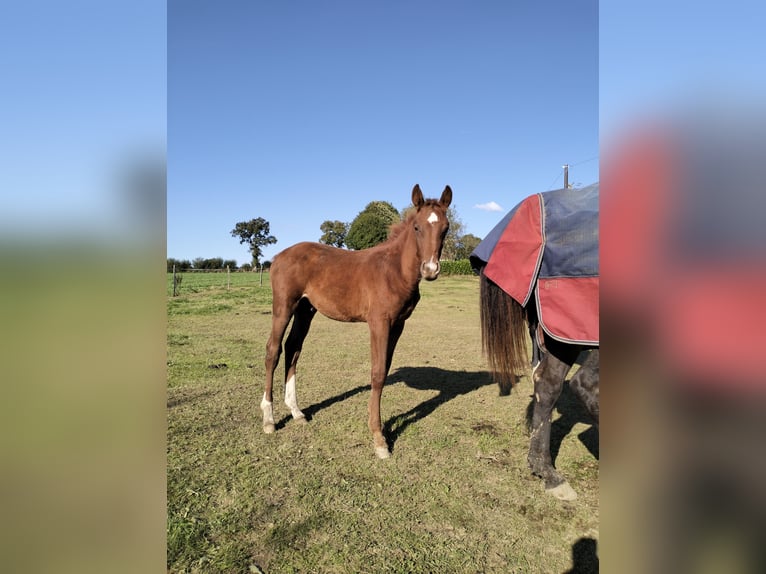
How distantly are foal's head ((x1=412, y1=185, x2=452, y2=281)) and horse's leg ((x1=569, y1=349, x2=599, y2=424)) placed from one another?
141cm

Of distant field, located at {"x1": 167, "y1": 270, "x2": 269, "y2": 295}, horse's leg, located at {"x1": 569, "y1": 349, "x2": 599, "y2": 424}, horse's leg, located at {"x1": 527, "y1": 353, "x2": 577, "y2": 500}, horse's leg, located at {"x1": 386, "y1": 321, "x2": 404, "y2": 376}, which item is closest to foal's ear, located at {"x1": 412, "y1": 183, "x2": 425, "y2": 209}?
horse's leg, located at {"x1": 386, "y1": 321, "x2": 404, "y2": 376}

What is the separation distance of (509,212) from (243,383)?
14.7 feet

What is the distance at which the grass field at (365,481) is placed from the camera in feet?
8.56

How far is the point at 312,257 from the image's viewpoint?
4.90m

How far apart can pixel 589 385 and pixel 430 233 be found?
5.77 ft

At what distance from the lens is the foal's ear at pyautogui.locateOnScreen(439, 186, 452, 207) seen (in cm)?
390

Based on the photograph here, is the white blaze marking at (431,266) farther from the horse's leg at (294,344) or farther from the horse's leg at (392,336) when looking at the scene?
the horse's leg at (294,344)

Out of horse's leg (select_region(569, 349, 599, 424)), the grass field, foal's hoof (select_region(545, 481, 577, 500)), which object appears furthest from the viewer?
foal's hoof (select_region(545, 481, 577, 500))

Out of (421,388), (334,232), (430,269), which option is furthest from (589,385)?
(334,232)

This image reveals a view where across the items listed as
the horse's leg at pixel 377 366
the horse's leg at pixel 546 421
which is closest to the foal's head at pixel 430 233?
the horse's leg at pixel 377 366

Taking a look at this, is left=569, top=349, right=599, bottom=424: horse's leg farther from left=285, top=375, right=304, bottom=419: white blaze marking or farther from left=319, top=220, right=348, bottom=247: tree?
left=319, top=220, right=348, bottom=247: tree
